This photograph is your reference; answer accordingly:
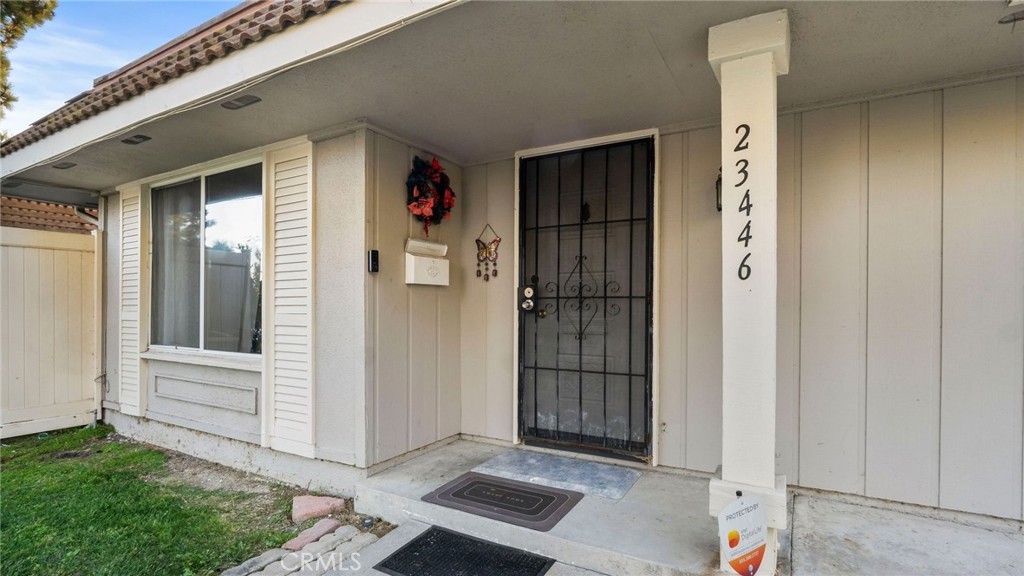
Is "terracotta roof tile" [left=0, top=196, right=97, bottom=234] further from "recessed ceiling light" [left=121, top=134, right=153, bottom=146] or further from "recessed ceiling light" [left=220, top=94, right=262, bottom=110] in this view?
"recessed ceiling light" [left=220, top=94, right=262, bottom=110]

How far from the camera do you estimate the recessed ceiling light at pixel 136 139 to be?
123 inches

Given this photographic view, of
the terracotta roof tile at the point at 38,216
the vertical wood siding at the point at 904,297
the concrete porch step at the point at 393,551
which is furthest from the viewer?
→ the terracotta roof tile at the point at 38,216

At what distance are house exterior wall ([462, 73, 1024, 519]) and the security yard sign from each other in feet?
3.35

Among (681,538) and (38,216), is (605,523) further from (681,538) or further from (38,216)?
(38,216)

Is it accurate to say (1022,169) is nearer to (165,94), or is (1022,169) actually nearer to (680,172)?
(680,172)

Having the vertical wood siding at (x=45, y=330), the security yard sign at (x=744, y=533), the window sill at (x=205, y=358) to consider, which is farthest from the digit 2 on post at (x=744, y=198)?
the vertical wood siding at (x=45, y=330)

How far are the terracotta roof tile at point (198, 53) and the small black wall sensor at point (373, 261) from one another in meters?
1.21

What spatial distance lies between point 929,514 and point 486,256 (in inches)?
112

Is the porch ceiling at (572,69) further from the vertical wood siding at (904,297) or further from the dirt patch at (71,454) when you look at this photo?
the dirt patch at (71,454)

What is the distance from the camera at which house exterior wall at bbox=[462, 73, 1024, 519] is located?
2172 millimetres

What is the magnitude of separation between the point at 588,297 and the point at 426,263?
44.1 inches

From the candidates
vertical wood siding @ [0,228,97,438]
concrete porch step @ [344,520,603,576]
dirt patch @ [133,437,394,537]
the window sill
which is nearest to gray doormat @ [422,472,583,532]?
concrete porch step @ [344,520,603,576]

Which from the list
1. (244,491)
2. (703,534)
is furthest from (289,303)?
(703,534)

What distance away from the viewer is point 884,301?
2379 millimetres
